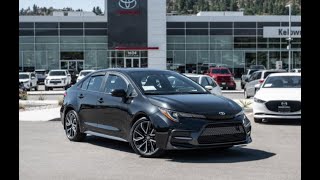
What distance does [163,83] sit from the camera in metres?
10.1

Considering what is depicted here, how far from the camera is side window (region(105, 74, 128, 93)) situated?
1014 cm

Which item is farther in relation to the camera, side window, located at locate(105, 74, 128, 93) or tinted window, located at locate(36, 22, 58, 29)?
tinted window, located at locate(36, 22, 58, 29)

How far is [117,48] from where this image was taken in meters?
60.7

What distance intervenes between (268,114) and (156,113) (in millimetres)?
5974

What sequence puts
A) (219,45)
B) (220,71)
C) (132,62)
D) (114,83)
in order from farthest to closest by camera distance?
(219,45) → (132,62) → (220,71) → (114,83)

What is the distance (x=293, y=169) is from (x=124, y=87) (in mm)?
3516

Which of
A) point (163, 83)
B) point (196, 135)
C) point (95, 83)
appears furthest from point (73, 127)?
point (196, 135)

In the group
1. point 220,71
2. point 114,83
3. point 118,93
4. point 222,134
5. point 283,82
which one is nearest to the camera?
point 222,134

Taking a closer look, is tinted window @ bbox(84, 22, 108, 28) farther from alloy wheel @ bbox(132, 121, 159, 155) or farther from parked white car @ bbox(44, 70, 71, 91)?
alloy wheel @ bbox(132, 121, 159, 155)

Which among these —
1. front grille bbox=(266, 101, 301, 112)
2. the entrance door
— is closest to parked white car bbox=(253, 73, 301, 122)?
front grille bbox=(266, 101, 301, 112)

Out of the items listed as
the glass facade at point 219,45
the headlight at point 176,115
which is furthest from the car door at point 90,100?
the glass facade at point 219,45

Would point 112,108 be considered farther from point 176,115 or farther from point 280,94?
point 280,94
